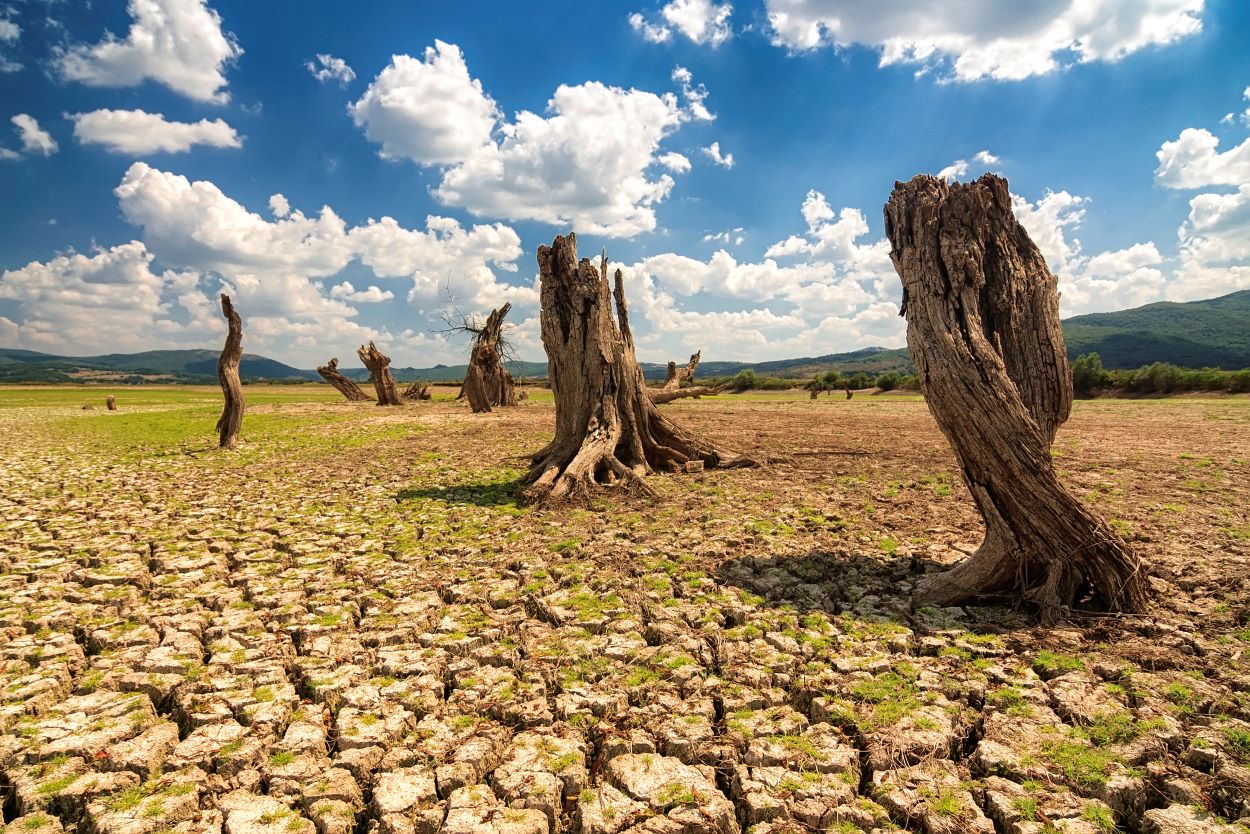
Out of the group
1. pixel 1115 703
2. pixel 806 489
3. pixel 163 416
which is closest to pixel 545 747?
pixel 1115 703

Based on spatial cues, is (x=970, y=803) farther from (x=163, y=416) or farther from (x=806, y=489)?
(x=163, y=416)

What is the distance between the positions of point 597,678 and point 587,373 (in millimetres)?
8928

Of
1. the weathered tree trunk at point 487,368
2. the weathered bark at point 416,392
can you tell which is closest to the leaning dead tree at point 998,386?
the weathered tree trunk at point 487,368

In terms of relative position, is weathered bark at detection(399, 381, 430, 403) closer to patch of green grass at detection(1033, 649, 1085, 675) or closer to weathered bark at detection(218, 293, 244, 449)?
weathered bark at detection(218, 293, 244, 449)

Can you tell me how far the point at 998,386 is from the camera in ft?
20.0

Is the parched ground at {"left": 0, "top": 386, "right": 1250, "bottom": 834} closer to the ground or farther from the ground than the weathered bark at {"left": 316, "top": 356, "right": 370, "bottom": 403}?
closer to the ground

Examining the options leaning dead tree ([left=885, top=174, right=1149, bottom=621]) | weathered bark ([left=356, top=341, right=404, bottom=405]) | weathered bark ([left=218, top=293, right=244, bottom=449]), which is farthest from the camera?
weathered bark ([left=356, top=341, right=404, bottom=405])

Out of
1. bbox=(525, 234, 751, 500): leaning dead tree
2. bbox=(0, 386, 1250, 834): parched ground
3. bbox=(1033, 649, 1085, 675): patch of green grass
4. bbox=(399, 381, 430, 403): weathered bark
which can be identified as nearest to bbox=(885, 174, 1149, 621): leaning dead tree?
bbox=(0, 386, 1250, 834): parched ground

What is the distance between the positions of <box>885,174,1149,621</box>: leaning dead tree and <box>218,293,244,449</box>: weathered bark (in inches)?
753

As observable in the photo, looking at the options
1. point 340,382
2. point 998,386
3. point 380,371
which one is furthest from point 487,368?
point 998,386

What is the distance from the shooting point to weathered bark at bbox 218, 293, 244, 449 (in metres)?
18.3

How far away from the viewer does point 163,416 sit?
106ft

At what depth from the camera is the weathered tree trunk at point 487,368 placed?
32812 millimetres

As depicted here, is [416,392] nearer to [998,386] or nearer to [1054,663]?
[998,386]
